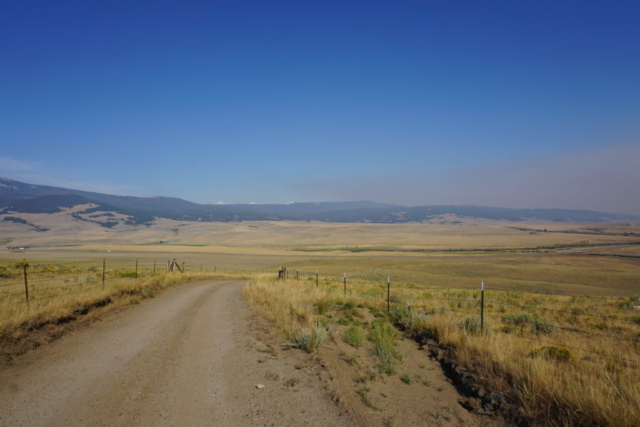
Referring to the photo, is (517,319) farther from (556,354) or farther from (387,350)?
(387,350)

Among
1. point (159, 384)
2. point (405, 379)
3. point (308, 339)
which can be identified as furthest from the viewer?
point (308, 339)

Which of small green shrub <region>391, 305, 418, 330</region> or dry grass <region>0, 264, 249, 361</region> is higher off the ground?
dry grass <region>0, 264, 249, 361</region>

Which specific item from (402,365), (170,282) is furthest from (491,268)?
(402,365)

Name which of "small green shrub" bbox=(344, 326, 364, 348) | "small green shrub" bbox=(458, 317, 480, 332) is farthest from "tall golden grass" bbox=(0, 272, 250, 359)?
"small green shrub" bbox=(458, 317, 480, 332)

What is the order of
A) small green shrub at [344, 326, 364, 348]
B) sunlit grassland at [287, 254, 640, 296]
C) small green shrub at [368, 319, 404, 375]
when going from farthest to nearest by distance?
sunlit grassland at [287, 254, 640, 296], small green shrub at [344, 326, 364, 348], small green shrub at [368, 319, 404, 375]

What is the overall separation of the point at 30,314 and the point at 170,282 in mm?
13944

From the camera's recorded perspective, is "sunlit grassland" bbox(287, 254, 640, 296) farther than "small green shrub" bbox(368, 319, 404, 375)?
Yes

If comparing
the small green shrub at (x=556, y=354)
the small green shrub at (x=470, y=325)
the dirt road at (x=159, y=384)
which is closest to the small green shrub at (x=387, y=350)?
the dirt road at (x=159, y=384)

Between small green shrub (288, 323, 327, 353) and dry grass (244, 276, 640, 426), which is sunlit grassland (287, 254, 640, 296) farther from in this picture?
small green shrub (288, 323, 327, 353)

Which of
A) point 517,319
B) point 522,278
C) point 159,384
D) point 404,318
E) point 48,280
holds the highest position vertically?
point 159,384

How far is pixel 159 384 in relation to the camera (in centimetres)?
623

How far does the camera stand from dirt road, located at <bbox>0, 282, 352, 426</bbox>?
202 inches

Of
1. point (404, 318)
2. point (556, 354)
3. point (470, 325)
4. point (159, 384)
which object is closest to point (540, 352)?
point (556, 354)

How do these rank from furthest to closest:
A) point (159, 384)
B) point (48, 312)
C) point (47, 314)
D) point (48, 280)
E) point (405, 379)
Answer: point (48, 280) → point (48, 312) → point (47, 314) → point (405, 379) → point (159, 384)
